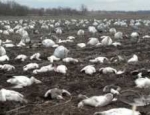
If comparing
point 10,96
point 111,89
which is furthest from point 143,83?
point 10,96

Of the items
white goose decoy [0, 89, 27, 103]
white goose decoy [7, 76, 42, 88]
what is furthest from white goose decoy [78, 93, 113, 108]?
white goose decoy [7, 76, 42, 88]

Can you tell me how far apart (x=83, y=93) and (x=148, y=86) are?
787 mm

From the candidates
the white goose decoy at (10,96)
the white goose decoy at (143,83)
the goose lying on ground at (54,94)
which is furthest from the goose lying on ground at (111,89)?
the white goose decoy at (10,96)

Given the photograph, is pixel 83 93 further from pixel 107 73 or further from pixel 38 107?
pixel 107 73

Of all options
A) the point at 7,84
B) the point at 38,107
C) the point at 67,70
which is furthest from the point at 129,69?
the point at 38,107

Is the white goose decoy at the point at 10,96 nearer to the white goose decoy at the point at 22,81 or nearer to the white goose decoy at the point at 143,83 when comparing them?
the white goose decoy at the point at 22,81

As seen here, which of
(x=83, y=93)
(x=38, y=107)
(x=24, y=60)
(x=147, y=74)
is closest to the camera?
(x=38, y=107)

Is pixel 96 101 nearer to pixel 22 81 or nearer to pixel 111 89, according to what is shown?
pixel 111 89

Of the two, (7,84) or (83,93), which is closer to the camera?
(83,93)

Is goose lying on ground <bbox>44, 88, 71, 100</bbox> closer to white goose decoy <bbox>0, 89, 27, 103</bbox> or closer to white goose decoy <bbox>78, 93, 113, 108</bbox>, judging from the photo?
white goose decoy <bbox>0, 89, 27, 103</bbox>

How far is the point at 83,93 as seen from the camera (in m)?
4.93

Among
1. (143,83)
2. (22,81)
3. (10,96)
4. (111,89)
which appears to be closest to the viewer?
(10,96)

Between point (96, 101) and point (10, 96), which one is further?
point (10, 96)

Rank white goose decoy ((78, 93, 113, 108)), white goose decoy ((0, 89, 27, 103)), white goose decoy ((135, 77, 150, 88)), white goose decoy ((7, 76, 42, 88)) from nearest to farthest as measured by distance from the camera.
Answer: white goose decoy ((78, 93, 113, 108)) → white goose decoy ((0, 89, 27, 103)) → white goose decoy ((135, 77, 150, 88)) → white goose decoy ((7, 76, 42, 88))
